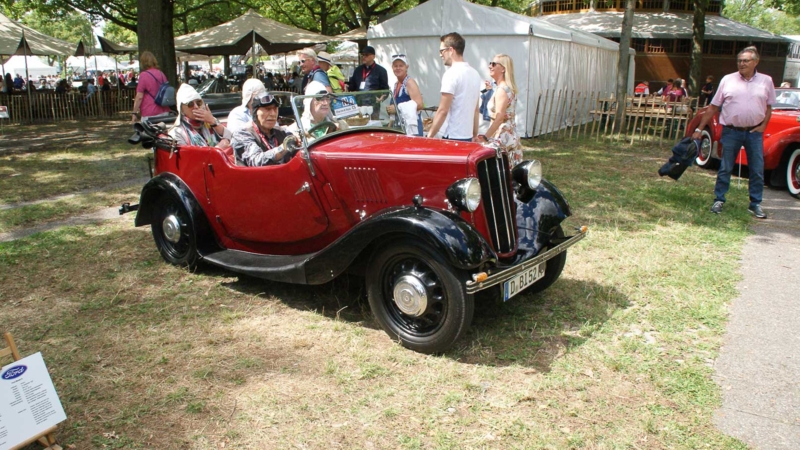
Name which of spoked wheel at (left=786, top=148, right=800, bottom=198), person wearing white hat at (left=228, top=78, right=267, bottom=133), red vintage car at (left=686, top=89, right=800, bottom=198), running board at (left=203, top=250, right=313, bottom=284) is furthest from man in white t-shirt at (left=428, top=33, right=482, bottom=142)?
spoked wheel at (left=786, top=148, right=800, bottom=198)

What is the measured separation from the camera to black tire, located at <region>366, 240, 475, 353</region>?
11.4ft

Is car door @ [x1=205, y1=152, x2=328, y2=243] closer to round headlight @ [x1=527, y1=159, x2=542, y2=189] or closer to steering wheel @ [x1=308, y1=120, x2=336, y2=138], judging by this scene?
steering wheel @ [x1=308, y1=120, x2=336, y2=138]

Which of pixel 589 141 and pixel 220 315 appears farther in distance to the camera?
pixel 589 141

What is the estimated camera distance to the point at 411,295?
11.9 ft

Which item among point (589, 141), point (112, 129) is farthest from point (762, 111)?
point (112, 129)

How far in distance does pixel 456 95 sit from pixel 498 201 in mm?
2155

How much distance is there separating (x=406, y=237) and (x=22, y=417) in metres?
2.20

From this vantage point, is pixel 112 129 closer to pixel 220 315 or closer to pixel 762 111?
pixel 220 315

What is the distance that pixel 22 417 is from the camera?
2.67 metres

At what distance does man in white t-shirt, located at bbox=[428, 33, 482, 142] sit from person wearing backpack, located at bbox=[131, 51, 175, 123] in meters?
4.70

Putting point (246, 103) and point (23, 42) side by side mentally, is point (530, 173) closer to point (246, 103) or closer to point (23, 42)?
point (246, 103)

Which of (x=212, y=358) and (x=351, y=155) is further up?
(x=351, y=155)

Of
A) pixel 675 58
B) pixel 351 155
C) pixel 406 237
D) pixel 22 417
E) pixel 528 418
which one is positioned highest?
pixel 675 58

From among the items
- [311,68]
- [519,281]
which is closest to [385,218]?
[519,281]
